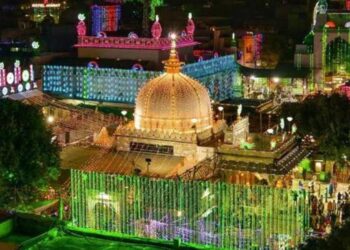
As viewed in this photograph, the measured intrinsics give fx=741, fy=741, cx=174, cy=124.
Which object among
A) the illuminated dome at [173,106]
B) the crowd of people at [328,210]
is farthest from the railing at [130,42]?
the crowd of people at [328,210]

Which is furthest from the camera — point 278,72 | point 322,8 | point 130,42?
point 322,8

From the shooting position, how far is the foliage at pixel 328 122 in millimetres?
33062

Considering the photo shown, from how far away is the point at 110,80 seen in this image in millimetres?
45125

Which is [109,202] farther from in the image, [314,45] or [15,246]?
[314,45]

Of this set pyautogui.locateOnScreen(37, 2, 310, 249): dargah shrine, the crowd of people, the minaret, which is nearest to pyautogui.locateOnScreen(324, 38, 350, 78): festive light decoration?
the minaret

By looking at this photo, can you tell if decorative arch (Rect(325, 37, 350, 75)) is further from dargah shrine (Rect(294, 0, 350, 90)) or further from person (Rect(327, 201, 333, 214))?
person (Rect(327, 201, 333, 214))

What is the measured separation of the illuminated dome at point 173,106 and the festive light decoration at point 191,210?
9.78m

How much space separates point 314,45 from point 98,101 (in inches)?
842

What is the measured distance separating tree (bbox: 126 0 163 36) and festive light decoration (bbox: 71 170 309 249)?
30.5 m

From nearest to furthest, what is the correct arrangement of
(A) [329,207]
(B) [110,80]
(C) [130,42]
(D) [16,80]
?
1. (A) [329,207]
2. (D) [16,80]
3. (B) [110,80]
4. (C) [130,42]

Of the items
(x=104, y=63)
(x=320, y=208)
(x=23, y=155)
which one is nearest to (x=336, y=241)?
(x=320, y=208)

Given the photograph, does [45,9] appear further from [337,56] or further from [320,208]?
[320,208]

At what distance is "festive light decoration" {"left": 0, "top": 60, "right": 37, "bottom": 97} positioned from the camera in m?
39.9

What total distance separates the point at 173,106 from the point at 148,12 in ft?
92.6
